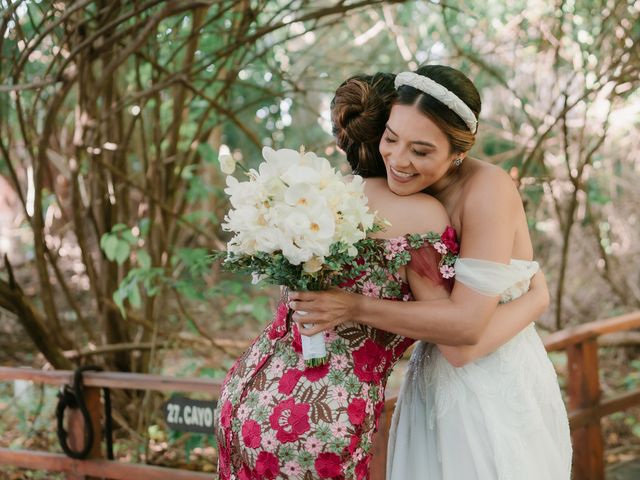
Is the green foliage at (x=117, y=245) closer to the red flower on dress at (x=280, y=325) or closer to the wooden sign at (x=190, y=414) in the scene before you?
the wooden sign at (x=190, y=414)

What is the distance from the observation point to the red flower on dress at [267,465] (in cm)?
211

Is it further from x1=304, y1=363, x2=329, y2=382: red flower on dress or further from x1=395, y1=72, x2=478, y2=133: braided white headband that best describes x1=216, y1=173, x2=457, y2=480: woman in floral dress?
x1=395, y1=72, x2=478, y2=133: braided white headband

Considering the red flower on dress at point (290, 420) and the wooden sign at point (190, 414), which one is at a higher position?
the red flower on dress at point (290, 420)

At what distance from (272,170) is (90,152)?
2877mm

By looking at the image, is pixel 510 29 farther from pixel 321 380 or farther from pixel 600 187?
pixel 321 380

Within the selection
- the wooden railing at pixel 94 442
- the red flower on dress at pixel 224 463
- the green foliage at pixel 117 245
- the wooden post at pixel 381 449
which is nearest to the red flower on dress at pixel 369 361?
the red flower on dress at pixel 224 463

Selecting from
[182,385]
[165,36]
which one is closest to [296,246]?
[182,385]

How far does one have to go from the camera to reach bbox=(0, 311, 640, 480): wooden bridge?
136 inches

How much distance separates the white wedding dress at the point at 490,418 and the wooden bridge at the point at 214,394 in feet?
0.95

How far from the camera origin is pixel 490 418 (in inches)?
91.0

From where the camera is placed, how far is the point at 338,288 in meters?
2.08

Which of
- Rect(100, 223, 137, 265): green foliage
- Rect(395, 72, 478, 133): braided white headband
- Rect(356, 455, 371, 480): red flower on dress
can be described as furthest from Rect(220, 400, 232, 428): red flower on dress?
Rect(100, 223, 137, 265): green foliage

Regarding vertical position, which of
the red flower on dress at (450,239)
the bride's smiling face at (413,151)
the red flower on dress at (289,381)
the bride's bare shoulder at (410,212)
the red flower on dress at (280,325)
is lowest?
the red flower on dress at (289,381)

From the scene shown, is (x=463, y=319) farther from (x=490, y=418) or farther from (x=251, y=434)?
(x=251, y=434)
